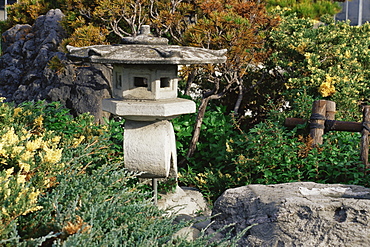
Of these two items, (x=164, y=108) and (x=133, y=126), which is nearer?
(x=164, y=108)

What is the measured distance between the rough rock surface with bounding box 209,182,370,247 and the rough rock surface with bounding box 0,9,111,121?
3348mm

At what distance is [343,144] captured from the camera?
4.60 metres

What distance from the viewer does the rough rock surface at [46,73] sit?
611 cm

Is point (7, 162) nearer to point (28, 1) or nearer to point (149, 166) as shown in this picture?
point (149, 166)

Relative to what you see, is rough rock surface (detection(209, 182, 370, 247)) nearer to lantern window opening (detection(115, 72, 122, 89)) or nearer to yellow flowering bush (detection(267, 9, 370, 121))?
lantern window opening (detection(115, 72, 122, 89))

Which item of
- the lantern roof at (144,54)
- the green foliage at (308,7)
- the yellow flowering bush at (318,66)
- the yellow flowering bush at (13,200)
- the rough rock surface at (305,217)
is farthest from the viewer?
the green foliage at (308,7)

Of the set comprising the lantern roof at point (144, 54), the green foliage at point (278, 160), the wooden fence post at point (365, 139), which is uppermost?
the lantern roof at point (144, 54)

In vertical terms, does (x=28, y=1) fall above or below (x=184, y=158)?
above

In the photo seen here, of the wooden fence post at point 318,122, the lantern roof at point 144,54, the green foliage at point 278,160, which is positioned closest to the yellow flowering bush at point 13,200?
the lantern roof at point 144,54


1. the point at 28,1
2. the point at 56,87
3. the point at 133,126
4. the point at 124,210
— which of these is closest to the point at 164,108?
the point at 133,126

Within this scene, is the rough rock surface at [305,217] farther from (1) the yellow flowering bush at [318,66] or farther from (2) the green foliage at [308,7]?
(2) the green foliage at [308,7]

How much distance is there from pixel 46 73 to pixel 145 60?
3810mm

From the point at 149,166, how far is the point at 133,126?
0.40 meters

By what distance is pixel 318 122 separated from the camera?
459cm
